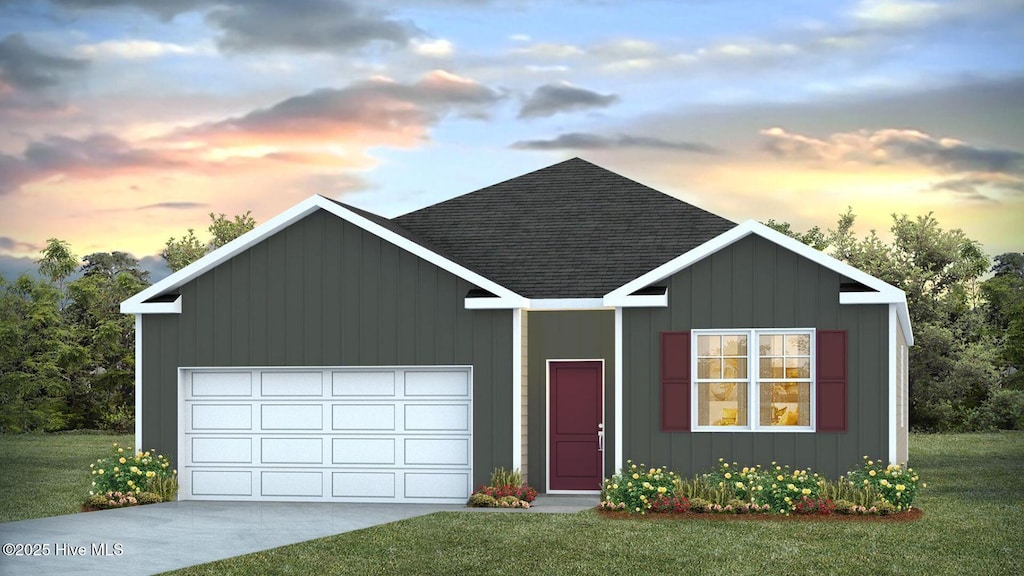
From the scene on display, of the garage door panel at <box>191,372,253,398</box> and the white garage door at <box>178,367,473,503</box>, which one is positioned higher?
the garage door panel at <box>191,372,253,398</box>

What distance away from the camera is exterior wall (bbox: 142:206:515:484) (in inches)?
791

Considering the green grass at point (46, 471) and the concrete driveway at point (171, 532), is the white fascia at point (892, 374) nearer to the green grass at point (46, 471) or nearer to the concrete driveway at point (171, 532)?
the concrete driveway at point (171, 532)

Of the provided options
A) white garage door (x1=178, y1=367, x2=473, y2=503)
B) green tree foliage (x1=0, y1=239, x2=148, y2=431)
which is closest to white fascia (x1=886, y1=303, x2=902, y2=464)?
white garage door (x1=178, y1=367, x2=473, y2=503)

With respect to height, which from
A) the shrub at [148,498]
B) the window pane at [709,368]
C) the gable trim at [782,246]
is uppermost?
the gable trim at [782,246]

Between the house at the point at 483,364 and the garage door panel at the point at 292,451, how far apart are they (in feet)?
0.12

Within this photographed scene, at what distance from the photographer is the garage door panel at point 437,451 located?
2028 centimetres

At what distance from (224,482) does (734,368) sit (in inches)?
331

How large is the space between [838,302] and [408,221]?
9.51m

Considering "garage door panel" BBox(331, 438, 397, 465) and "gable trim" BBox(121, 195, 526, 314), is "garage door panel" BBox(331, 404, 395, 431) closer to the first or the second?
"garage door panel" BBox(331, 438, 397, 465)

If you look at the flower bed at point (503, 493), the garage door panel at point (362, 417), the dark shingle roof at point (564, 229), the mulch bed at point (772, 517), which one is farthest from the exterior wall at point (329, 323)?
the mulch bed at point (772, 517)

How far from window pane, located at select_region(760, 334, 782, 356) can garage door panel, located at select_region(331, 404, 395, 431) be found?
5.92m

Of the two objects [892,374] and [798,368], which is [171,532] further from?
[892,374]

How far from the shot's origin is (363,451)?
20.6m

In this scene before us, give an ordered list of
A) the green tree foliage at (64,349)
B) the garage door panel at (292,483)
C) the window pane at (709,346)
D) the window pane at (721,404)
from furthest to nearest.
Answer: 1. the green tree foliage at (64,349)
2. the garage door panel at (292,483)
3. the window pane at (709,346)
4. the window pane at (721,404)
